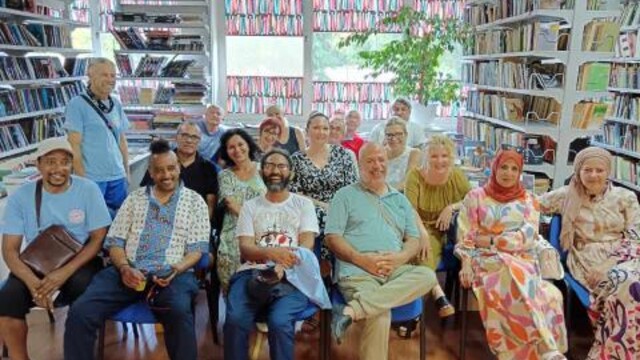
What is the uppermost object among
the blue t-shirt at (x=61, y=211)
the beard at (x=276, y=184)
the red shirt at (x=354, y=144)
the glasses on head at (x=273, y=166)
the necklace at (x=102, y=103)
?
the necklace at (x=102, y=103)

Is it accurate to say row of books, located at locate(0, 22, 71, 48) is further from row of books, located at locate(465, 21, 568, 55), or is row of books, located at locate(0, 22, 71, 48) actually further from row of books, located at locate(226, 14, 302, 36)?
row of books, located at locate(465, 21, 568, 55)

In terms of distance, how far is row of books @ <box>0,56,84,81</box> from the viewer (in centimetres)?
434

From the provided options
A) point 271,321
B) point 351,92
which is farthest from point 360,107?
point 271,321

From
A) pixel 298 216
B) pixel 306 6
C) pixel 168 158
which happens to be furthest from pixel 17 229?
pixel 306 6

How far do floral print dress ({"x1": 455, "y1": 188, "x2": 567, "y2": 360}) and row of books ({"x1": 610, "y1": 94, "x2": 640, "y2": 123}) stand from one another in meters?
2.99

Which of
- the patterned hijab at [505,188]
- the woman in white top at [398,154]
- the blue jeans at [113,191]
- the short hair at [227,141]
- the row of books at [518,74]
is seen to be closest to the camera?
the patterned hijab at [505,188]

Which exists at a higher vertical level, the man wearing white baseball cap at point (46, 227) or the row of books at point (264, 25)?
the row of books at point (264, 25)

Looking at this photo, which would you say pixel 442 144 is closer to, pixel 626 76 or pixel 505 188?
pixel 505 188

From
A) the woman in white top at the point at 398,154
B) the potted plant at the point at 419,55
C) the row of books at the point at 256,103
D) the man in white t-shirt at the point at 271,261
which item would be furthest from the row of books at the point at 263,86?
the man in white t-shirt at the point at 271,261

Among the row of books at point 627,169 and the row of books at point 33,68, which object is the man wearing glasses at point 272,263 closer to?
the row of books at point 33,68

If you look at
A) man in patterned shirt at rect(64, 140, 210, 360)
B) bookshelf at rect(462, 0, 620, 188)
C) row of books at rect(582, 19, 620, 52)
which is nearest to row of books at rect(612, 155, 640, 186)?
bookshelf at rect(462, 0, 620, 188)

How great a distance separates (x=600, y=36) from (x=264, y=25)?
11.9 feet

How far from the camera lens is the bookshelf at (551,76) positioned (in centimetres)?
394

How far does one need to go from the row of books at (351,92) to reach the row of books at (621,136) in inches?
92.7
